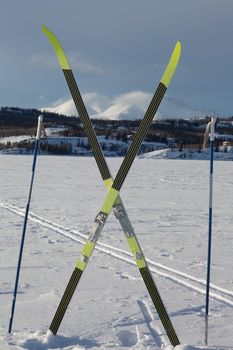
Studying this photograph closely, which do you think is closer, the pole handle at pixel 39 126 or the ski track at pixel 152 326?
the ski track at pixel 152 326

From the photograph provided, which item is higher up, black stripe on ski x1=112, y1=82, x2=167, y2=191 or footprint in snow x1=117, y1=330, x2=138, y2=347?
black stripe on ski x1=112, y1=82, x2=167, y2=191

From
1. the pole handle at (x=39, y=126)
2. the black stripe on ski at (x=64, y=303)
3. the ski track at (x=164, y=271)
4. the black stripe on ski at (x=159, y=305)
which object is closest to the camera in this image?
the black stripe on ski at (x=159, y=305)

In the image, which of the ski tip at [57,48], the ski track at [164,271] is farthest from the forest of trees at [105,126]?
the ski tip at [57,48]

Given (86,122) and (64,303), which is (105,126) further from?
(64,303)

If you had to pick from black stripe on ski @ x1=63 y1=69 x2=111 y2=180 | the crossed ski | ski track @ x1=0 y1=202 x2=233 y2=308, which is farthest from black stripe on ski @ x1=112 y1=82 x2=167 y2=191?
ski track @ x1=0 y1=202 x2=233 y2=308

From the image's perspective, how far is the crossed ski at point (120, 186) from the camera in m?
3.94

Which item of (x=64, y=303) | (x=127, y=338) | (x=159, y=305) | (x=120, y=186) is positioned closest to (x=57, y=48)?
(x=120, y=186)

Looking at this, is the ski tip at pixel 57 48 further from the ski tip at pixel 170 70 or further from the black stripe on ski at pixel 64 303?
the black stripe on ski at pixel 64 303

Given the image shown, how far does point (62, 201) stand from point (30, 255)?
728 cm

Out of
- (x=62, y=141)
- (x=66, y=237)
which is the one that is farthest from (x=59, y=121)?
(x=66, y=237)

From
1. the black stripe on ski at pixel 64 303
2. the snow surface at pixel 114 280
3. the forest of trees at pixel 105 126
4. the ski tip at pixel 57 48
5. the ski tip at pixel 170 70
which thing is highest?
the forest of trees at pixel 105 126

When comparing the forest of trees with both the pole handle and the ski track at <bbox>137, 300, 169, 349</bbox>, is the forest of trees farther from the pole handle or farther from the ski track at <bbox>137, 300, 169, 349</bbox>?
the pole handle

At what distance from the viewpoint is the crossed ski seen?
3936 millimetres

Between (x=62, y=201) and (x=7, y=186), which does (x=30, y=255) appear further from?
(x=7, y=186)
